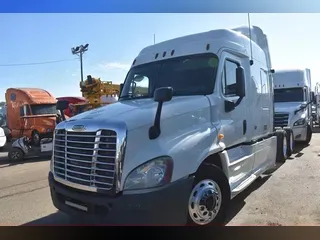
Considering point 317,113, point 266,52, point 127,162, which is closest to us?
point 127,162

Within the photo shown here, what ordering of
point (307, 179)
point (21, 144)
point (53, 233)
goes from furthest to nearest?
point (21, 144)
point (307, 179)
point (53, 233)

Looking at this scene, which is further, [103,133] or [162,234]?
[162,234]

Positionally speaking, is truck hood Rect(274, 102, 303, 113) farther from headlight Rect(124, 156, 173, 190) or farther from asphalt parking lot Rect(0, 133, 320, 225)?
headlight Rect(124, 156, 173, 190)

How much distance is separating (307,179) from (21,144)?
9160mm

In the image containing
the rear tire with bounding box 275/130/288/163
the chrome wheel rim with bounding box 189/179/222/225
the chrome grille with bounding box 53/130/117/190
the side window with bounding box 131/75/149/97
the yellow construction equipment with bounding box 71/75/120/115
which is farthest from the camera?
the yellow construction equipment with bounding box 71/75/120/115

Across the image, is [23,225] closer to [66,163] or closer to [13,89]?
[66,163]

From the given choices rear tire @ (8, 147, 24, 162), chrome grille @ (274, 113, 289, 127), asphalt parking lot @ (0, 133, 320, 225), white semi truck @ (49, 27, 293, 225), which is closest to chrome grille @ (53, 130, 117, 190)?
white semi truck @ (49, 27, 293, 225)

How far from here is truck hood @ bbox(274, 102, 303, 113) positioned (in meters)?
10.9

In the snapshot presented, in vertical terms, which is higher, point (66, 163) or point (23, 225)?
point (66, 163)

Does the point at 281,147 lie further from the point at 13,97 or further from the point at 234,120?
the point at 13,97

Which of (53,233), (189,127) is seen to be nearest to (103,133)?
(189,127)

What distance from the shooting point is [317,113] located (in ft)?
68.2

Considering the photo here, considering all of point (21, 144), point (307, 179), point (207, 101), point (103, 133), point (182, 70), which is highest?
point (182, 70)

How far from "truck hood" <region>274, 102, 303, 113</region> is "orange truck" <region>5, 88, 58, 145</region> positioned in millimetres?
9945
